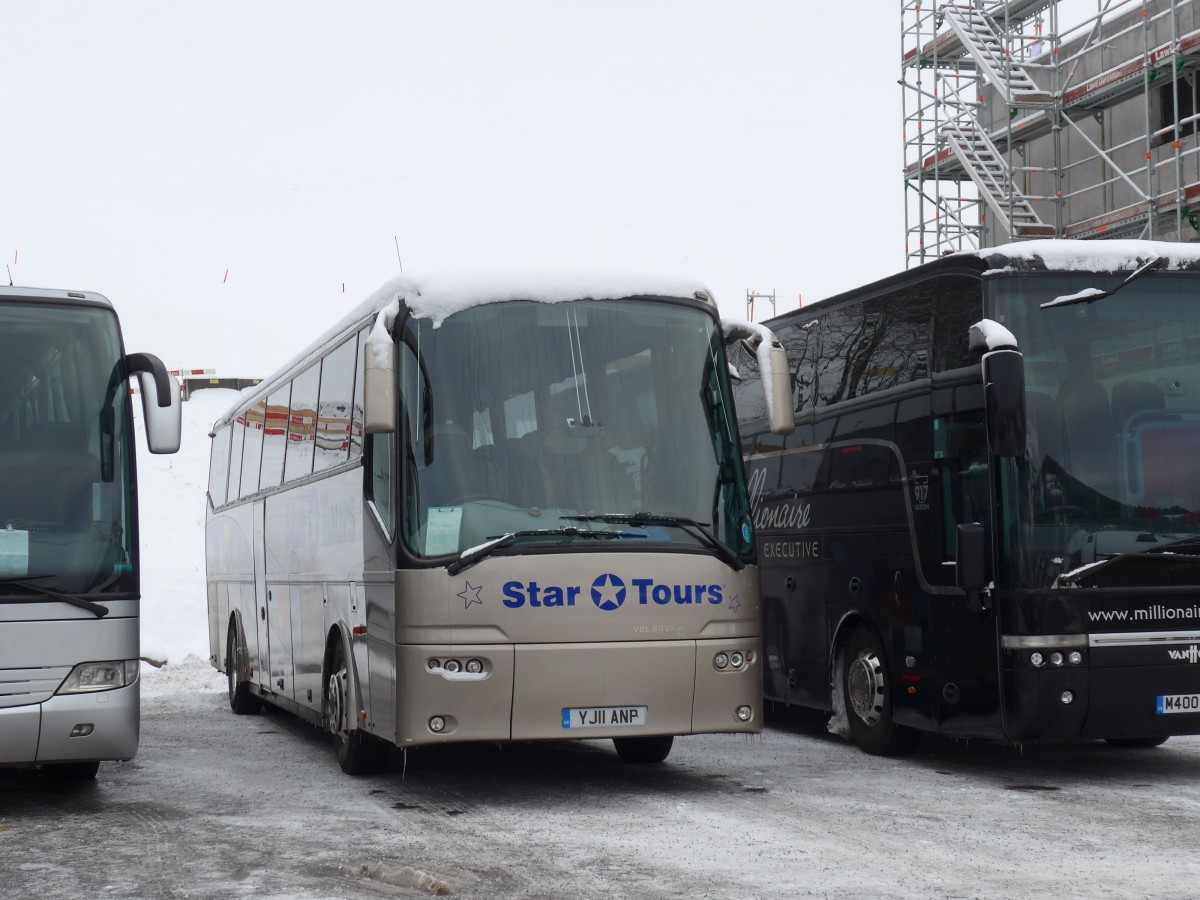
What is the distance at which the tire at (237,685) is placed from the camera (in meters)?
16.5

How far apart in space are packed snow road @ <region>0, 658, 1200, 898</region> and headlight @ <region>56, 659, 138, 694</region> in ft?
2.50

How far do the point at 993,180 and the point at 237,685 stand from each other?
17.9m

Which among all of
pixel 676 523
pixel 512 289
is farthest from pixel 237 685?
pixel 676 523

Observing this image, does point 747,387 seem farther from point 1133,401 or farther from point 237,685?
point 237,685

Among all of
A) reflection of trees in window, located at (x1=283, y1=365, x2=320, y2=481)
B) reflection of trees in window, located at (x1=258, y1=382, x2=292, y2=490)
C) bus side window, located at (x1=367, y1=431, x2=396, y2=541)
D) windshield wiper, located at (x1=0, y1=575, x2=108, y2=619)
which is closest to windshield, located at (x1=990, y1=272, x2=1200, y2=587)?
bus side window, located at (x1=367, y1=431, x2=396, y2=541)

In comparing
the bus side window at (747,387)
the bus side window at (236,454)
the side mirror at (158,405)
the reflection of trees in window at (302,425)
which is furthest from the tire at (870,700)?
the bus side window at (236,454)

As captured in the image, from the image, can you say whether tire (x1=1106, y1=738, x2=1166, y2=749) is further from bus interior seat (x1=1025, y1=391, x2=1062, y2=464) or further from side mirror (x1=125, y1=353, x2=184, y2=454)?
side mirror (x1=125, y1=353, x2=184, y2=454)

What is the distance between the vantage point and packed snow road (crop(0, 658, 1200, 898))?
24.2 feet

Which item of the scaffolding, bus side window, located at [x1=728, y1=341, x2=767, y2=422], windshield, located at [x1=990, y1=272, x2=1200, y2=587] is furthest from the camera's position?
the scaffolding

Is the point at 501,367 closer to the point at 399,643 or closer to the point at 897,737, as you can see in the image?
the point at 399,643

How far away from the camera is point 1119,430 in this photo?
10.4 metres

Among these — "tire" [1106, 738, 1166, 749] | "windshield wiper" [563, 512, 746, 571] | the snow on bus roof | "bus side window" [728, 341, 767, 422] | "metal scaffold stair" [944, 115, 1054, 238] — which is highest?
"metal scaffold stair" [944, 115, 1054, 238]

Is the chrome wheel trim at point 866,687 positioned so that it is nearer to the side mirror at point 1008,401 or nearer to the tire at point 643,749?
the tire at point 643,749

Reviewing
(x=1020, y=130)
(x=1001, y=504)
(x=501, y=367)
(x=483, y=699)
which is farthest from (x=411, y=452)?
(x=1020, y=130)
